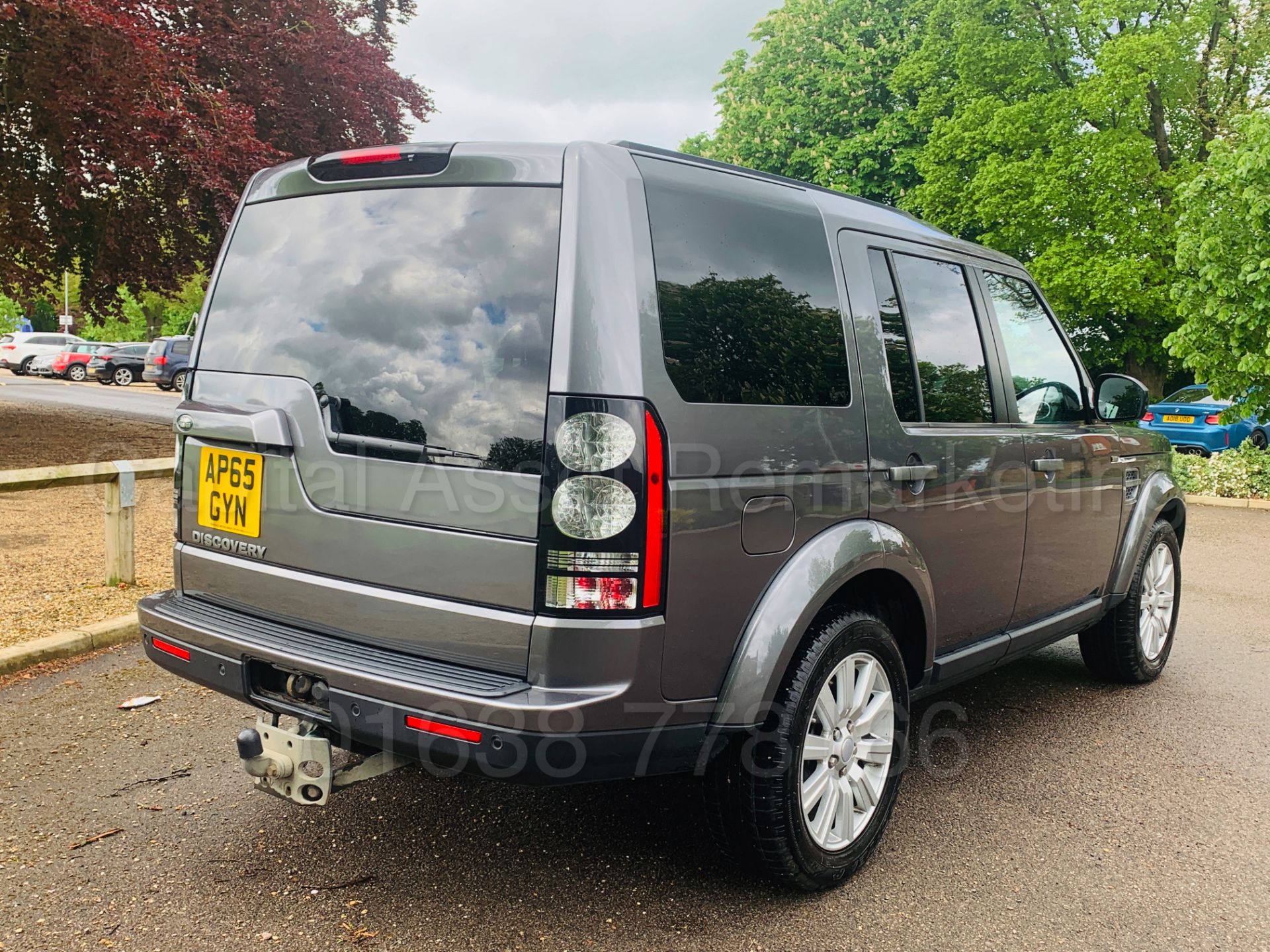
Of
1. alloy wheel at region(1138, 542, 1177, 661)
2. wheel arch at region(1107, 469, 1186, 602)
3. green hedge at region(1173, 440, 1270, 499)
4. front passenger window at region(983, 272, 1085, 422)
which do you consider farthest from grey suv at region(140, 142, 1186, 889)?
green hedge at region(1173, 440, 1270, 499)

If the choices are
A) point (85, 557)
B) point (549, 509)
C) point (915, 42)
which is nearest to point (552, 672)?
point (549, 509)

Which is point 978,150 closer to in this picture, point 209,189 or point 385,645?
point 209,189

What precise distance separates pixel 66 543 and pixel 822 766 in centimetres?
658

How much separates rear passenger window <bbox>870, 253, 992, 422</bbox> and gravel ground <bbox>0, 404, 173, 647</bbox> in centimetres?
439

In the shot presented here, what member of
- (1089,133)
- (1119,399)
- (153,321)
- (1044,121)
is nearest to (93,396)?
(1044,121)

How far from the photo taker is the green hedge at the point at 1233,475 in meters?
13.1

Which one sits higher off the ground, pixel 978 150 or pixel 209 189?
pixel 978 150

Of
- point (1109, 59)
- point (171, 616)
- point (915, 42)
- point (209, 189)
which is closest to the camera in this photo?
point (171, 616)

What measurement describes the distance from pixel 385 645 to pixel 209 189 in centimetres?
1103

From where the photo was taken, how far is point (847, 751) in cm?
310

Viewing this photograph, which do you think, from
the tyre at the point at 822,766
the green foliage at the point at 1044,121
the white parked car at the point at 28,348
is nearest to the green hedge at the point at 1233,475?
the green foliage at the point at 1044,121

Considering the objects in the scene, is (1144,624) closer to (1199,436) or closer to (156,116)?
(156,116)

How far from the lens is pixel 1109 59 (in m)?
21.5

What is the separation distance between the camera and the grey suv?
2.50 m
